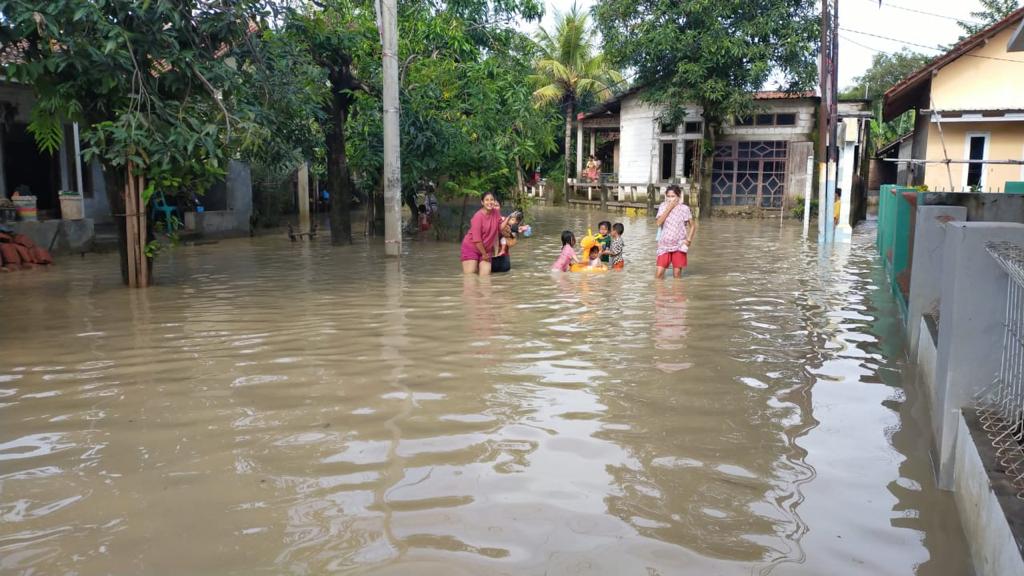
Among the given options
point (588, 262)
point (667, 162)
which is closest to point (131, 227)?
point (588, 262)

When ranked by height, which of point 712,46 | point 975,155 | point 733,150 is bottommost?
point 975,155

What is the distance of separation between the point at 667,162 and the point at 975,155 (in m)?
12.0

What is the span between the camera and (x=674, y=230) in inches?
420

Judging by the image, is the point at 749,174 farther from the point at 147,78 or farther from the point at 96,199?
the point at 147,78

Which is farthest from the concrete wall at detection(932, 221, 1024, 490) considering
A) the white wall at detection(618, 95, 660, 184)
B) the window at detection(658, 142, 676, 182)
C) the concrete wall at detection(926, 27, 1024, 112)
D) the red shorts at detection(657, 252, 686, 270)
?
the white wall at detection(618, 95, 660, 184)

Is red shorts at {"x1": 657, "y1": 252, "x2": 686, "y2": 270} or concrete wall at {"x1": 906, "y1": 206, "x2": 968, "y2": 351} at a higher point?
concrete wall at {"x1": 906, "y1": 206, "x2": 968, "y2": 351}

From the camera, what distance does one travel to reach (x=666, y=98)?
26.4 meters

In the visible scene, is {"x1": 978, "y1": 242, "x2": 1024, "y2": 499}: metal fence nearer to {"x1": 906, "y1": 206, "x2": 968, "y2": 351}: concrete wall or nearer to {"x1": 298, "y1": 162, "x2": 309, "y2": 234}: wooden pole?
{"x1": 906, "y1": 206, "x2": 968, "y2": 351}: concrete wall

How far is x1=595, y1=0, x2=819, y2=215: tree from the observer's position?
2442 centimetres

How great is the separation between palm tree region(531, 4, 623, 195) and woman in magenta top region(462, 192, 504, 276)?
21456 millimetres

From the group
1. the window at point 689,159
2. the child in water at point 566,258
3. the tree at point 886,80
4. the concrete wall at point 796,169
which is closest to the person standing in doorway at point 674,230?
the child in water at point 566,258

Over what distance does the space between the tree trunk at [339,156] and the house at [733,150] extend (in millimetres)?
14934

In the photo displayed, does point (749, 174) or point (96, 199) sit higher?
point (749, 174)

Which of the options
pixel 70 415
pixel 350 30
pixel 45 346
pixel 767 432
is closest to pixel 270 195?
pixel 350 30
